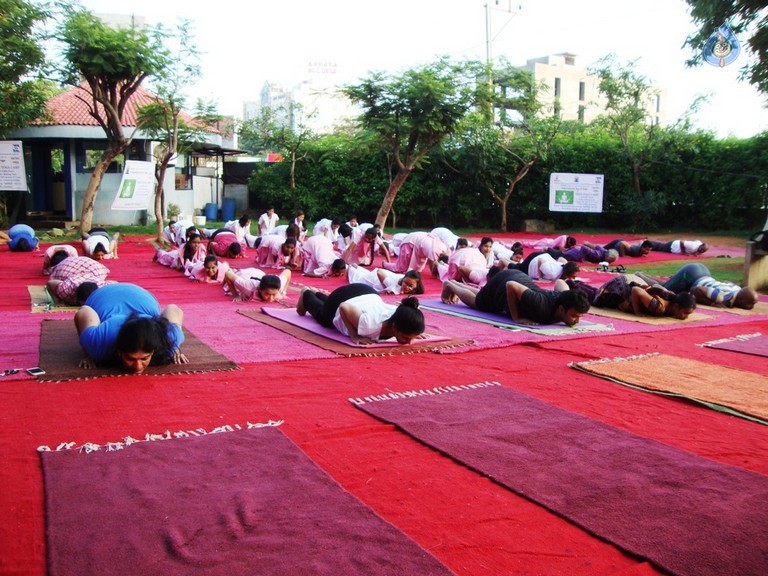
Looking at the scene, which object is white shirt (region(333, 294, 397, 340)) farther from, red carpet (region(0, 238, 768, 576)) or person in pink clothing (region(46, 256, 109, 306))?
person in pink clothing (region(46, 256, 109, 306))

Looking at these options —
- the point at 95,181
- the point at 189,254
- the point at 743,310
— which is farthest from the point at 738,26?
the point at 95,181

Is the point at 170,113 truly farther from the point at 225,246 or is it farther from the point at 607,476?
the point at 607,476

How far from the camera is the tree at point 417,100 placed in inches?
561

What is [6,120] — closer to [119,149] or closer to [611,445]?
[119,149]

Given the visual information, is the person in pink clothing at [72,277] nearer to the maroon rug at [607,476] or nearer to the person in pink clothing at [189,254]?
the person in pink clothing at [189,254]

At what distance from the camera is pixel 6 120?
666 inches

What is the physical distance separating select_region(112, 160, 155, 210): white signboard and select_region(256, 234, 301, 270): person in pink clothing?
17.2ft

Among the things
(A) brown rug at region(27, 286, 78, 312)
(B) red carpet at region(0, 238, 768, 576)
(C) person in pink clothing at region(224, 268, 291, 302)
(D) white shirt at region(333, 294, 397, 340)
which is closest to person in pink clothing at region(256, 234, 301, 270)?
(C) person in pink clothing at region(224, 268, 291, 302)

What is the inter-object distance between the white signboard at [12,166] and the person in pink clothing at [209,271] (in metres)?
9.07

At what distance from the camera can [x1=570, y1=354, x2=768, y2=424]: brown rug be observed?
450 centimetres

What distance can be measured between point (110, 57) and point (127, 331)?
1230cm

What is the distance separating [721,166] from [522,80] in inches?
256

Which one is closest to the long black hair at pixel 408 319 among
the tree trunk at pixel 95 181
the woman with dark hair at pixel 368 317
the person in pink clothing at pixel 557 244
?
the woman with dark hair at pixel 368 317

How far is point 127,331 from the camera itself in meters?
4.50
